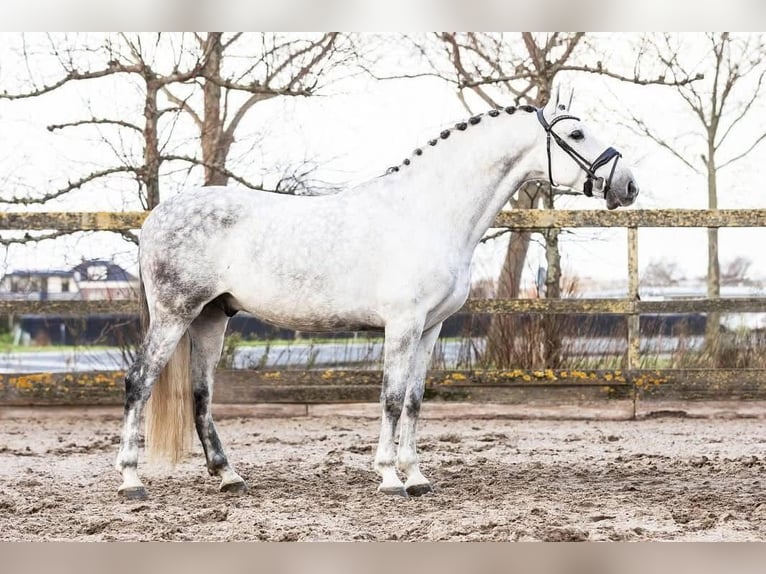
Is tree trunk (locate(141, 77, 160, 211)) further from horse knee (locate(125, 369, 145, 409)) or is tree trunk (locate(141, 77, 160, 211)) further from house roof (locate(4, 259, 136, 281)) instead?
horse knee (locate(125, 369, 145, 409))

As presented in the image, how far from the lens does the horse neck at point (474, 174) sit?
13.4 ft

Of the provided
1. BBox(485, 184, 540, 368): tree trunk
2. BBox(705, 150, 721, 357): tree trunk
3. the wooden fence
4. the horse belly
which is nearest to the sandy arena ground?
the wooden fence

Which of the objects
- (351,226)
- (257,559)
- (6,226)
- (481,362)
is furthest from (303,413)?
(257,559)

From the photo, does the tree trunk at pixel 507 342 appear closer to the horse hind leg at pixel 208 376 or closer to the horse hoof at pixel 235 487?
the horse hind leg at pixel 208 376

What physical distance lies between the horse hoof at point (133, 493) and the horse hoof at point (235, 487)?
0.34 metres

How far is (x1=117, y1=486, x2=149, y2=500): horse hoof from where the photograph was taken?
4008mm

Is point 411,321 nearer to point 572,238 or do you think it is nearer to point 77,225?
point 77,225

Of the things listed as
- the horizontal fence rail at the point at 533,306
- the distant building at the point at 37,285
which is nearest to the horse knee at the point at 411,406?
the horizontal fence rail at the point at 533,306

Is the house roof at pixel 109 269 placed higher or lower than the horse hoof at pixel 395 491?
higher

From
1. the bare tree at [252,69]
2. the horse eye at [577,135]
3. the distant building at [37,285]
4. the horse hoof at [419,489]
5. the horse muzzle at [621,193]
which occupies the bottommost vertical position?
the horse hoof at [419,489]

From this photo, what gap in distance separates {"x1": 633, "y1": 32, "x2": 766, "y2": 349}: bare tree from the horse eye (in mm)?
4216

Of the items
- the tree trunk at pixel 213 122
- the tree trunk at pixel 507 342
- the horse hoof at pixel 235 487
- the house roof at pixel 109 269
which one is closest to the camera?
the horse hoof at pixel 235 487

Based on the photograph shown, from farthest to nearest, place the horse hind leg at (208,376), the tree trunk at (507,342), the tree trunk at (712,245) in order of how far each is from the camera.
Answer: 1. the tree trunk at (712,245)
2. the tree trunk at (507,342)
3. the horse hind leg at (208,376)

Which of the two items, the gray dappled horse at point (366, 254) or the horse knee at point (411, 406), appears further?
the horse knee at point (411, 406)
